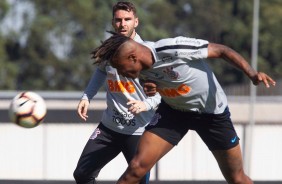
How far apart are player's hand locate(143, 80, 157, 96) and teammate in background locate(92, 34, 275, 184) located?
63 millimetres

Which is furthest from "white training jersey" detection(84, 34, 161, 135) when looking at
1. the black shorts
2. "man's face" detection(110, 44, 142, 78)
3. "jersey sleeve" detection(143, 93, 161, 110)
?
"man's face" detection(110, 44, 142, 78)

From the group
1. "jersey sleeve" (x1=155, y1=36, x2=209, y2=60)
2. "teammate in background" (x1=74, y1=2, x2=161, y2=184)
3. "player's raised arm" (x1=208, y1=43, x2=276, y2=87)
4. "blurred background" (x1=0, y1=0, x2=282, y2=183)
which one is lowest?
"blurred background" (x1=0, y1=0, x2=282, y2=183)

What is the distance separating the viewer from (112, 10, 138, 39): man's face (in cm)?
851

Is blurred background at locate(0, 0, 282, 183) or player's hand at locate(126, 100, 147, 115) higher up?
player's hand at locate(126, 100, 147, 115)

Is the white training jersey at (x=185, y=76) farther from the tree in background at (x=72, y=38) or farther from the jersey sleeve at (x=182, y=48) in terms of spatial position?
the tree in background at (x=72, y=38)

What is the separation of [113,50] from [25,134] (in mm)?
7340

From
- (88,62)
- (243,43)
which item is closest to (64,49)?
(88,62)

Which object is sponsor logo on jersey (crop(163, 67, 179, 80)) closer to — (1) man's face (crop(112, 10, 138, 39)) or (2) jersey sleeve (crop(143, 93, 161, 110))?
(2) jersey sleeve (crop(143, 93, 161, 110))

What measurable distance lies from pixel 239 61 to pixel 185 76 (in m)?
0.48

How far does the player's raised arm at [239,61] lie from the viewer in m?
7.43

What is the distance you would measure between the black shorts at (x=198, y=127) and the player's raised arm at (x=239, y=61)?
0.57 metres

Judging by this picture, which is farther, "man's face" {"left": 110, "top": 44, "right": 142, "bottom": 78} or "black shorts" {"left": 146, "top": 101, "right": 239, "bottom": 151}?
"black shorts" {"left": 146, "top": 101, "right": 239, "bottom": 151}

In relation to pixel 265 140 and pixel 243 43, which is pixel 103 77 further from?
pixel 243 43

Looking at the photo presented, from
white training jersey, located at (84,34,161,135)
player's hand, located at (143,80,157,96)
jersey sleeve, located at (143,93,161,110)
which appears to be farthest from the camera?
Result: white training jersey, located at (84,34,161,135)
